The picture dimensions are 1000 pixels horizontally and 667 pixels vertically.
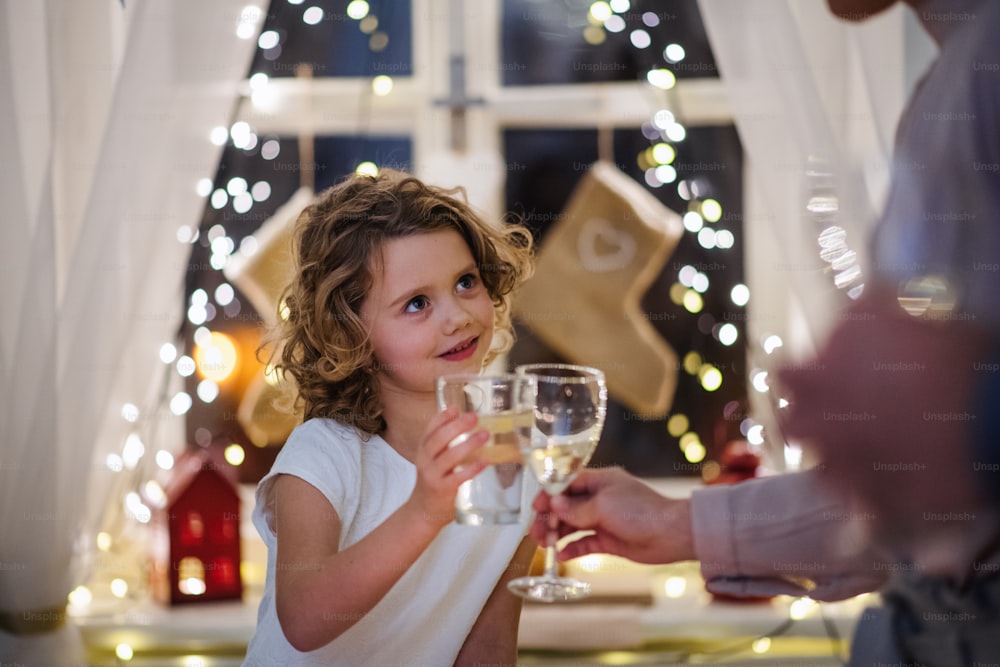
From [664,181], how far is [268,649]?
1.03 m

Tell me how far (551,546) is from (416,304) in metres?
0.32

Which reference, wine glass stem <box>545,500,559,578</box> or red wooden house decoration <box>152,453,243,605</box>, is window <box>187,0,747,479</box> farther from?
wine glass stem <box>545,500,559,578</box>

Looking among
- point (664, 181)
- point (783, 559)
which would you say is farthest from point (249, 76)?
point (783, 559)

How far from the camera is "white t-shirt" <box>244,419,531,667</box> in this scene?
3.84 feet

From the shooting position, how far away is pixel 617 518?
3.62 ft

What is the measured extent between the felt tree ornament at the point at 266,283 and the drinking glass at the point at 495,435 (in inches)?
33.5

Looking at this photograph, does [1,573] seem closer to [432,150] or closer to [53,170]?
[53,170]

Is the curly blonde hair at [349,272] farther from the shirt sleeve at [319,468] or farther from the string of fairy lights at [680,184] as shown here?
the string of fairy lights at [680,184]

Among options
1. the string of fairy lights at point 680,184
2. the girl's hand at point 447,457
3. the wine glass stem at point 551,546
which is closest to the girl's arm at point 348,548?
the girl's hand at point 447,457

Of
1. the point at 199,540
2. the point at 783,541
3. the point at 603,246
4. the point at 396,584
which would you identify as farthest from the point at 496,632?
the point at 603,246

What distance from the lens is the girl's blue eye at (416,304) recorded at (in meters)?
1.15

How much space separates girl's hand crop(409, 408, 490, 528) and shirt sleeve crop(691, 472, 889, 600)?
1.00 feet

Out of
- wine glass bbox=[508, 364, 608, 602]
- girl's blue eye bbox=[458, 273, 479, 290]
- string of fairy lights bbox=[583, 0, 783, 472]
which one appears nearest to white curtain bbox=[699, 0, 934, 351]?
string of fairy lights bbox=[583, 0, 783, 472]

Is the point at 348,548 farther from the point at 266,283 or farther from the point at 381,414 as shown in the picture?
the point at 266,283
